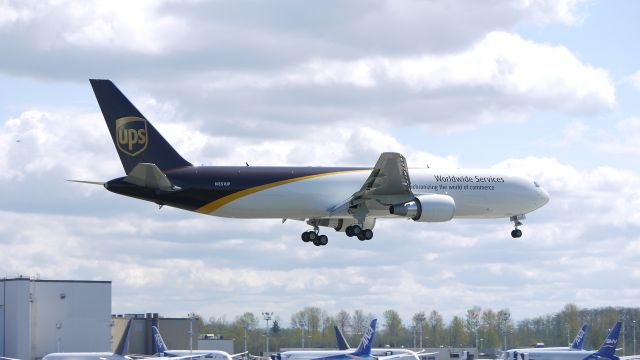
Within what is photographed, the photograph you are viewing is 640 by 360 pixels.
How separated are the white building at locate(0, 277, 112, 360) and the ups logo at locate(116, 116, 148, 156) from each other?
27.5m

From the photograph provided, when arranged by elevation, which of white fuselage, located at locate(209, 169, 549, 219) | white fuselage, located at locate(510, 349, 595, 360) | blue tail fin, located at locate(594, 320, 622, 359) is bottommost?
white fuselage, located at locate(510, 349, 595, 360)

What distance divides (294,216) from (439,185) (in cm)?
878

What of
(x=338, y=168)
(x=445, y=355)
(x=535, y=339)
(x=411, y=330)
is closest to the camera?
(x=338, y=168)

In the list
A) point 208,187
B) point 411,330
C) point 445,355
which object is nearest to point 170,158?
point 208,187

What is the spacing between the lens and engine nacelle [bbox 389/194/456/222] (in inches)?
2643

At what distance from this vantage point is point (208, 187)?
213 ft

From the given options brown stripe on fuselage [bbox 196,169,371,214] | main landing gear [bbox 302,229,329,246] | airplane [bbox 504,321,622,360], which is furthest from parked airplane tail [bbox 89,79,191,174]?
airplane [bbox 504,321,622,360]

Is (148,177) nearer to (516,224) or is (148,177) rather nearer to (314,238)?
(314,238)

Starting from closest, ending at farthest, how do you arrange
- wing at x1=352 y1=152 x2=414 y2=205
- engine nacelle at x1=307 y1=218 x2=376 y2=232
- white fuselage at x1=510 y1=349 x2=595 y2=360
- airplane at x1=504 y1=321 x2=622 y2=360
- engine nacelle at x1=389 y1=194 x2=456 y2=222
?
wing at x1=352 y1=152 x2=414 y2=205 < engine nacelle at x1=389 y1=194 x2=456 y2=222 < engine nacelle at x1=307 y1=218 x2=376 y2=232 < airplane at x1=504 y1=321 x2=622 y2=360 < white fuselage at x1=510 y1=349 x2=595 y2=360

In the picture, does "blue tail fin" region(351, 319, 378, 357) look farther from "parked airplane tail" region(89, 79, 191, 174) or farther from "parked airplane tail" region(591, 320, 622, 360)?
"parked airplane tail" region(89, 79, 191, 174)

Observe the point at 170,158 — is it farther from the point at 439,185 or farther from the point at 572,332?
the point at 572,332

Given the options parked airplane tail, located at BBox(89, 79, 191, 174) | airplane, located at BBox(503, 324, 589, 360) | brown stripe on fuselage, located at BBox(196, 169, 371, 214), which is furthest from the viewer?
airplane, located at BBox(503, 324, 589, 360)

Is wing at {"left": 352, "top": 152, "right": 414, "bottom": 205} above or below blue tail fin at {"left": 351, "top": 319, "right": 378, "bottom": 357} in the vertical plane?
above

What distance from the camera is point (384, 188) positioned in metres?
66.6
